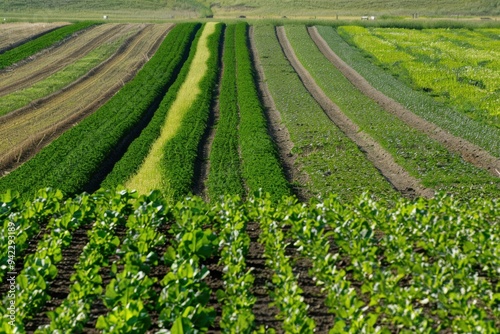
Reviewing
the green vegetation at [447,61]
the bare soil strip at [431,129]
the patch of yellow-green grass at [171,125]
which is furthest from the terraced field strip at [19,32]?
the green vegetation at [447,61]

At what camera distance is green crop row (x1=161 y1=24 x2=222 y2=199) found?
18.1m

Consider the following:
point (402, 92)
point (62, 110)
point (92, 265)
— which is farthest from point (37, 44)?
point (92, 265)

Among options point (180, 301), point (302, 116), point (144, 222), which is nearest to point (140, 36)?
point (302, 116)

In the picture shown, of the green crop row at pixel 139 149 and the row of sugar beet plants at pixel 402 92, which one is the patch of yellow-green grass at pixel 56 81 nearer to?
the green crop row at pixel 139 149

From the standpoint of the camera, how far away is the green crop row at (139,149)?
1864 centimetres

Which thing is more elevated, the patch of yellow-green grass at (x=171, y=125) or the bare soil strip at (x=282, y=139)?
the patch of yellow-green grass at (x=171, y=125)

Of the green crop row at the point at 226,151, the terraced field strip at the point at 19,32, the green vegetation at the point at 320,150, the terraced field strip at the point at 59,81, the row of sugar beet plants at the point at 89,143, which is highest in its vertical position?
the terraced field strip at the point at 19,32

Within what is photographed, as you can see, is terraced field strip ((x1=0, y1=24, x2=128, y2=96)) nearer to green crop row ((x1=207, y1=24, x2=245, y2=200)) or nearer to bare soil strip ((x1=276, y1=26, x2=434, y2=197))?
green crop row ((x1=207, y1=24, x2=245, y2=200))

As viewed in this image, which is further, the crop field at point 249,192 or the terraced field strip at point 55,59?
the terraced field strip at point 55,59

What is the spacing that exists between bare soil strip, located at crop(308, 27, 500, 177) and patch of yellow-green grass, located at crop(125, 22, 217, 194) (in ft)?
29.2

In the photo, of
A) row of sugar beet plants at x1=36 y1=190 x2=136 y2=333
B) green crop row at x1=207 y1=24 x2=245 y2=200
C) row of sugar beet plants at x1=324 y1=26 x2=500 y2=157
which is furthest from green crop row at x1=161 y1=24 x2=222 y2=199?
row of sugar beet plants at x1=324 y1=26 x2=500 y2=157

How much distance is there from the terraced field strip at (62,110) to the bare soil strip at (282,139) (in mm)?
7794

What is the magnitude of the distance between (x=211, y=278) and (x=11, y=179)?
9224mm

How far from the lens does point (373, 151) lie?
2200cm
